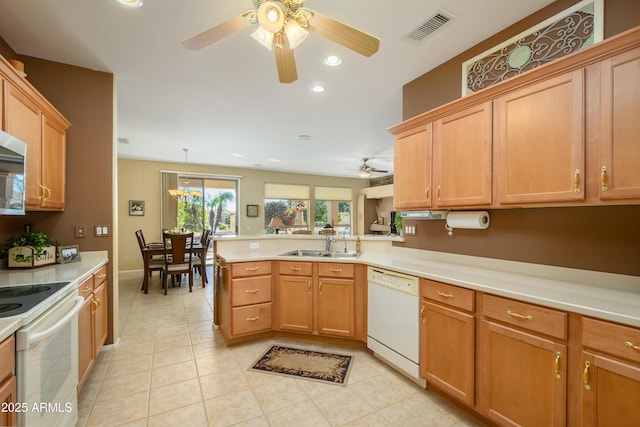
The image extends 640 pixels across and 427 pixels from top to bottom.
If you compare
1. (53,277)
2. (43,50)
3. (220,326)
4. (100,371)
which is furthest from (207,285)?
(43,50)

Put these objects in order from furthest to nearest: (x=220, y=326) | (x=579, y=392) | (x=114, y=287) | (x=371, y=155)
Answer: (x=371, y=155), (x=220, y=326), (x=114, y=287), (x=579, y=392)

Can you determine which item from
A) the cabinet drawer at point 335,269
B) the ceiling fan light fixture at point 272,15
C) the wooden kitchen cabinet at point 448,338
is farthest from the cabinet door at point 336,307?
the ceiling fan light fixture at point 272,15

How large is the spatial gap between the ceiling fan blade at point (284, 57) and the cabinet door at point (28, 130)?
1.75 metres

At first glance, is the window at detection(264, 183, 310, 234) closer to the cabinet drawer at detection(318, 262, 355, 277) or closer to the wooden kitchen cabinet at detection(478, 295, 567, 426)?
the cabinet drawer at detection(318, 262, 355, 277)

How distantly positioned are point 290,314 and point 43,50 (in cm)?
332

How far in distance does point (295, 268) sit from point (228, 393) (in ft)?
4.08

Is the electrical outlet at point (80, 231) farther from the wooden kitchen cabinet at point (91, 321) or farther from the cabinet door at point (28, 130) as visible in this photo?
the cabinet door at point (28, 130)

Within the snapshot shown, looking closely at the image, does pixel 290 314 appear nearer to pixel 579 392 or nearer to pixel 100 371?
pixel 100 371

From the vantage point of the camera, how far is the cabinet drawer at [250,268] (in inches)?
112

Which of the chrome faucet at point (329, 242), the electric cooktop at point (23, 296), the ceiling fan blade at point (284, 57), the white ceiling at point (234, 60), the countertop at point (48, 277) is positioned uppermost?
the white ceiling at point (234, 60)

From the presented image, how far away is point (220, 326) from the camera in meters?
3.24

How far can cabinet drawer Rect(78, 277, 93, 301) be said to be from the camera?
1.99 metres

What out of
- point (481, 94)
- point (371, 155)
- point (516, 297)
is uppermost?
point (371, 155)

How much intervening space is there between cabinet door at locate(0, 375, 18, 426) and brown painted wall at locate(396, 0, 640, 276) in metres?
2.92
